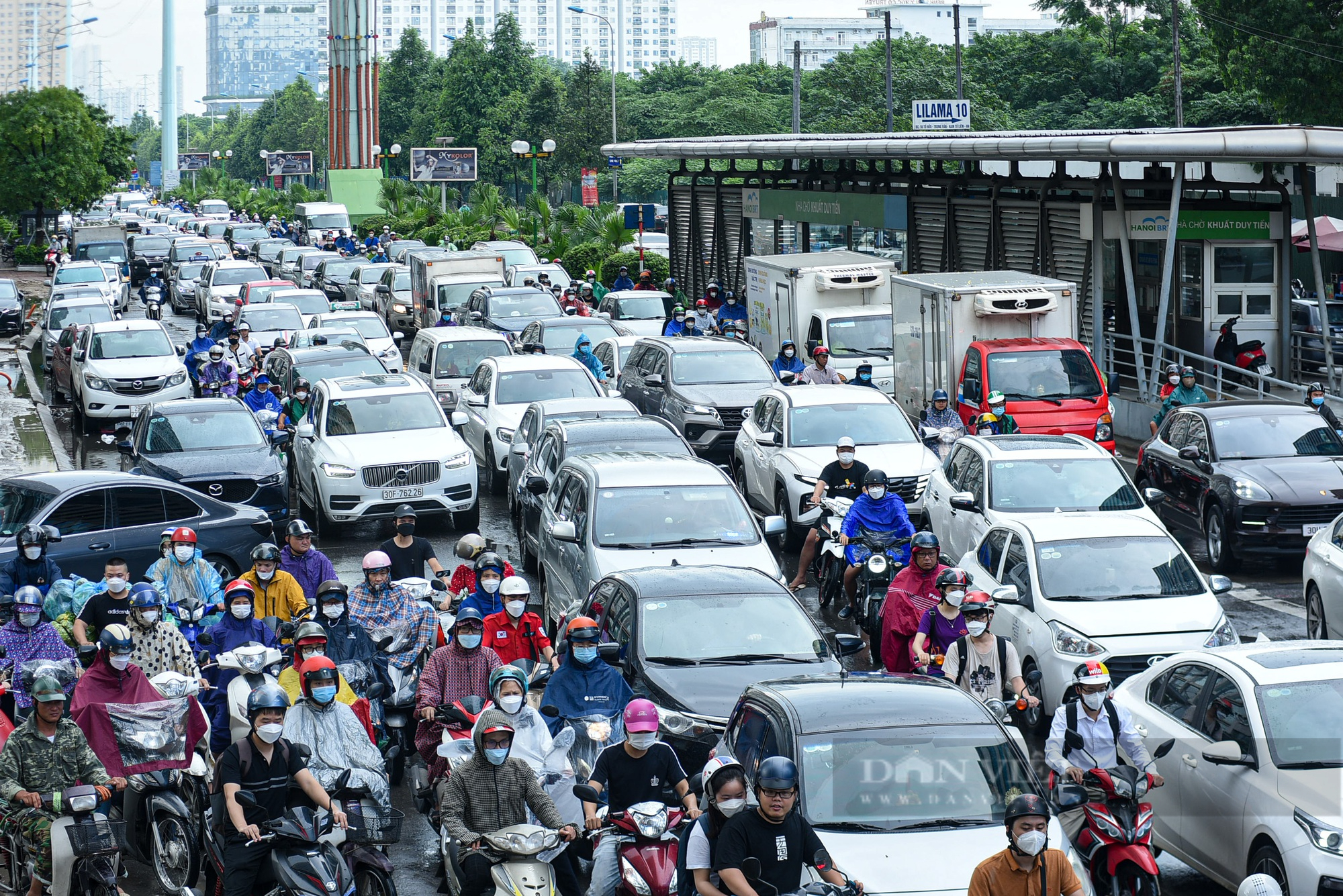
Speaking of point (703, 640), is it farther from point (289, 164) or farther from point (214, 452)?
point (289, 164)

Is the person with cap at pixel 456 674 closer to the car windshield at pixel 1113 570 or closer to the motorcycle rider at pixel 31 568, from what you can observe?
the motorcycle rider at pixel 31 568

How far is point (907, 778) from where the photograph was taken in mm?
7801

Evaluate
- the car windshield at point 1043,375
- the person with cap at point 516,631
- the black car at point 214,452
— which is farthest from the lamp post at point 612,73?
the person with cap at point 516,631

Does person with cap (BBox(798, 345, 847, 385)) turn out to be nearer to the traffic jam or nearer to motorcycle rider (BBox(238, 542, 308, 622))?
the traffic jam

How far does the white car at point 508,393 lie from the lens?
21734 millimetres

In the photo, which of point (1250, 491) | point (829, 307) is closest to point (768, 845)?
point (1250, 491)

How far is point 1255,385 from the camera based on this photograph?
25.7 meters

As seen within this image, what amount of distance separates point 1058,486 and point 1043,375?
589cm

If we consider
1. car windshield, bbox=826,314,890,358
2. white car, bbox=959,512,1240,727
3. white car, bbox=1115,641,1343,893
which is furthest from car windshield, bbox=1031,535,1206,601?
car windshield, bbox=826,314,890,358

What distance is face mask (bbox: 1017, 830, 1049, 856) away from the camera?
6699 mm

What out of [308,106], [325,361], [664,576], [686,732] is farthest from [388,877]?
[308,106]

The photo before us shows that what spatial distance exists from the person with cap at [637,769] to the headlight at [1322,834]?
277cm

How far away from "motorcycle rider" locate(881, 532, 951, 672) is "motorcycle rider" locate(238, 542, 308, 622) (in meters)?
3.97

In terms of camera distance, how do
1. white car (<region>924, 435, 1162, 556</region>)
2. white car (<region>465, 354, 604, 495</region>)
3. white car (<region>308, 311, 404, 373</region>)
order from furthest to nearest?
1. white car (<region>308, 311, 404, 373</region>)
2. white car (<region>465, 354, 604, 495</region>)
3. white car (<region>924, 435, 1162, 556</region>)
